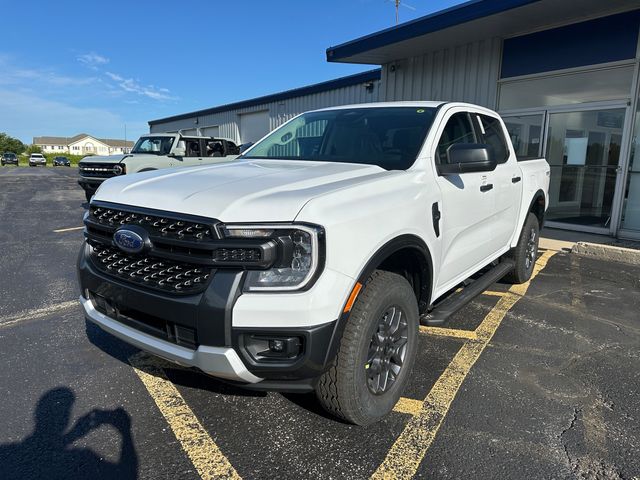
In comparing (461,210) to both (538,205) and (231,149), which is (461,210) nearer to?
(538,205)

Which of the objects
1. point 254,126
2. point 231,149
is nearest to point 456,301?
point 231,149

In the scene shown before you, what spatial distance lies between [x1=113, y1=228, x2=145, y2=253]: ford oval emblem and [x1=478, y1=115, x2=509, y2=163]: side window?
10.6 feet

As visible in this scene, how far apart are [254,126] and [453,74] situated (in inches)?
521

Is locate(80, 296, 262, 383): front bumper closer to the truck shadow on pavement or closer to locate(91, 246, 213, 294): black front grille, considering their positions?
locate(91, 246, 213, 294): black front grille

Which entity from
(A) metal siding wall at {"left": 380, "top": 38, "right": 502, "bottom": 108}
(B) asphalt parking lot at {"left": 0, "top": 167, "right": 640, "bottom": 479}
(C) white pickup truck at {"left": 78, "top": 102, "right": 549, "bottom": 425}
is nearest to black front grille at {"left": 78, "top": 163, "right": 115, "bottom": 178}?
(B) asphalt parking lot at {"left": 0, "top": 167, "right": 640, "bottom": 479}

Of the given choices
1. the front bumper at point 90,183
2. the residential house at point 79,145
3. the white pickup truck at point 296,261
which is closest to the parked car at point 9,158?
the front bumper at point 90,183

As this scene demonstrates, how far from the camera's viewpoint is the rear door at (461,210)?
316cm

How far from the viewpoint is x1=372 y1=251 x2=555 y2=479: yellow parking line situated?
7.45ft

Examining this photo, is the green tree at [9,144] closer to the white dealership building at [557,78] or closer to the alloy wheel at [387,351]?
the white dealership building at [557,78]

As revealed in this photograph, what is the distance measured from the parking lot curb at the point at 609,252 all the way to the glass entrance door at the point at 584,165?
182 centimetres

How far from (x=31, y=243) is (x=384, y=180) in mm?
6767

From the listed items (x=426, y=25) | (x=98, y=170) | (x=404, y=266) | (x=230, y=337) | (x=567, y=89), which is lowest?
(x=230, y=337)

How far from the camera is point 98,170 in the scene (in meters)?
10.7

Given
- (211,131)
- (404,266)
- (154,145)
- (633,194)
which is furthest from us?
(211,131)
